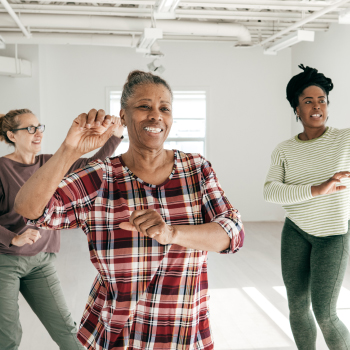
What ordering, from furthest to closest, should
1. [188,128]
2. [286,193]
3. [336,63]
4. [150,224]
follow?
[188,128] → [336,63] → [286,193] → [150,224]

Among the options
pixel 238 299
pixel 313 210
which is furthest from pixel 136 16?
pixel 313 210

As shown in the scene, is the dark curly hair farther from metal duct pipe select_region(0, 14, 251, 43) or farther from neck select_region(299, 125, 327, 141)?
metal duct pipe select_region(0, 14, 251, 43)

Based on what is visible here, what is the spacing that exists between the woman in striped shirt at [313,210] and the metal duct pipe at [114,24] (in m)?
3.76

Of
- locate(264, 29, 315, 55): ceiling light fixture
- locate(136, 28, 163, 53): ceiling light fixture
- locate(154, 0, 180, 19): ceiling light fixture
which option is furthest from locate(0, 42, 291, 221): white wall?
locate(154, 0, 180, 19): ceiling light fixture

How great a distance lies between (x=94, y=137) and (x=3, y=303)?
4.16 feet

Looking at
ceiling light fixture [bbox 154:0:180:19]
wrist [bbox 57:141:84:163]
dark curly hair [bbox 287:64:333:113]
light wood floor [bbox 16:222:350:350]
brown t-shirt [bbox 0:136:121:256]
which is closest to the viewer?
wrist [bbox 57:141:84:163]

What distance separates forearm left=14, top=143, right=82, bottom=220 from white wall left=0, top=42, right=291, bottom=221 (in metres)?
6.73

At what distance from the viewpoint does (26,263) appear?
2.12m

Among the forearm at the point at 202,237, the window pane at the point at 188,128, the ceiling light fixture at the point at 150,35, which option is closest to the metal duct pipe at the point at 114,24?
the ceiling light fixture at the point at 150,35

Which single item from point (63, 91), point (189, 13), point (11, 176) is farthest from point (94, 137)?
point (63, 91)

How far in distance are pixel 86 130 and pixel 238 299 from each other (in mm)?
3102

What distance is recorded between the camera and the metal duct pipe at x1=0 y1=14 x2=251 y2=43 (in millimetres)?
5398

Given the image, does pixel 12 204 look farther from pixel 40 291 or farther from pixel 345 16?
pixel 345 16

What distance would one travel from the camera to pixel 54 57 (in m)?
7.54
